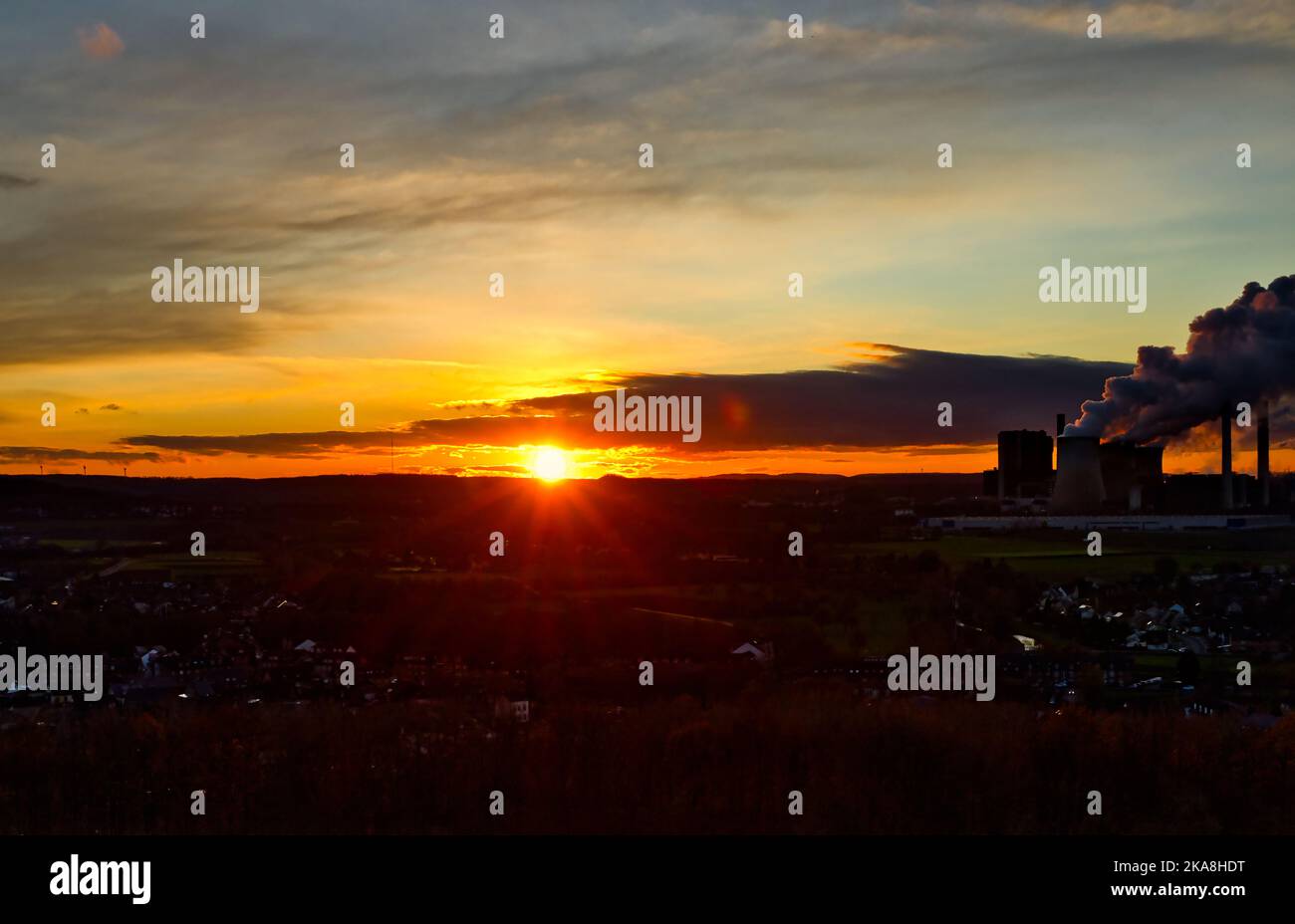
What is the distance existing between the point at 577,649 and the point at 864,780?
1338cm

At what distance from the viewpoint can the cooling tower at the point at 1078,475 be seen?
7000 cm

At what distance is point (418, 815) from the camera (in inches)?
486

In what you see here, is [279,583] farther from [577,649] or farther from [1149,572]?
[1149,572]

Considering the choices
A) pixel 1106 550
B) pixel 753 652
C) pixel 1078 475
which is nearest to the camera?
pixel 753 652

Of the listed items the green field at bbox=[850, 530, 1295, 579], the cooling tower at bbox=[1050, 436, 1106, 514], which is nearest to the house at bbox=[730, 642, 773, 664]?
the green field at bbox=[850, 530, 1295, 579]

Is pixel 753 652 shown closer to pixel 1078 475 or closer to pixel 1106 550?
pixel 1106 550

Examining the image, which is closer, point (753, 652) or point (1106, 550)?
point (753, 652)

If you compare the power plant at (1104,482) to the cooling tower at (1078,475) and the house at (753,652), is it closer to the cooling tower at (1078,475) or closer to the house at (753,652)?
the cooling tower at (1078,475)

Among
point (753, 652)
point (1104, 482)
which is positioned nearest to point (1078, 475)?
point (1104, 482)

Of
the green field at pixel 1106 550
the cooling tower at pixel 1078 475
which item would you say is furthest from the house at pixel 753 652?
the cooling tower at pixel 1078 475

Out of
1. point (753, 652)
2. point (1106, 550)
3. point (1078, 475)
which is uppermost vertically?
point (1078, 475)

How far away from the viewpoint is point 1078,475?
232 ft

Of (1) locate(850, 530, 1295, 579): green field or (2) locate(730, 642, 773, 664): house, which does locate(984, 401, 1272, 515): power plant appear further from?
(2) locate(730, 642, 773, 664): house
